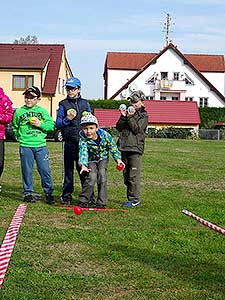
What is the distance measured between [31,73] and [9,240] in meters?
43.0

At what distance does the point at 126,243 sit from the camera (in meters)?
6.82

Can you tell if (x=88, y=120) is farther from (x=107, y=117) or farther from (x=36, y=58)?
(x=36, y=58)

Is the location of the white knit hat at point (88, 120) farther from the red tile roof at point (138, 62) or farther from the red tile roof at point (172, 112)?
the red tile roof at point (138, 62)

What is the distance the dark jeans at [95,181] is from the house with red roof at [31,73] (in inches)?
1551

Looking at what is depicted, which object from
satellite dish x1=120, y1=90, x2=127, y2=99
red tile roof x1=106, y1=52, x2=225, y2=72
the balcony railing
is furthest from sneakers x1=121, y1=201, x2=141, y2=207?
red tile roof x1=106, y1=52, x2=225, y2=72

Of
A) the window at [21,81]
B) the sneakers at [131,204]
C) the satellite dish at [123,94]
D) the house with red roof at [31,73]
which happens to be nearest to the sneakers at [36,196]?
the sneakers at [131,204]

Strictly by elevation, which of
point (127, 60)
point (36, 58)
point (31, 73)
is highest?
point (127, 60)

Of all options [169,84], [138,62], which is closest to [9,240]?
[169,84]

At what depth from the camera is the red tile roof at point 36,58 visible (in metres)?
48.8

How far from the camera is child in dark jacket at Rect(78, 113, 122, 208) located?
9.28m

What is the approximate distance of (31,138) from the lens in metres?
9.94

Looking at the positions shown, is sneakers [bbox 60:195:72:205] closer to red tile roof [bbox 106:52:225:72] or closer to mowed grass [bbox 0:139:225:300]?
mowed grass [bbox 0:139:225:300]

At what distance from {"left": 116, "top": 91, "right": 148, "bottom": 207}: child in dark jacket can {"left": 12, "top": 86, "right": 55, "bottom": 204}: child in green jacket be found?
3.66 feet

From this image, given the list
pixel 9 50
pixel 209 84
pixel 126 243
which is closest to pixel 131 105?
pixel 126 243
